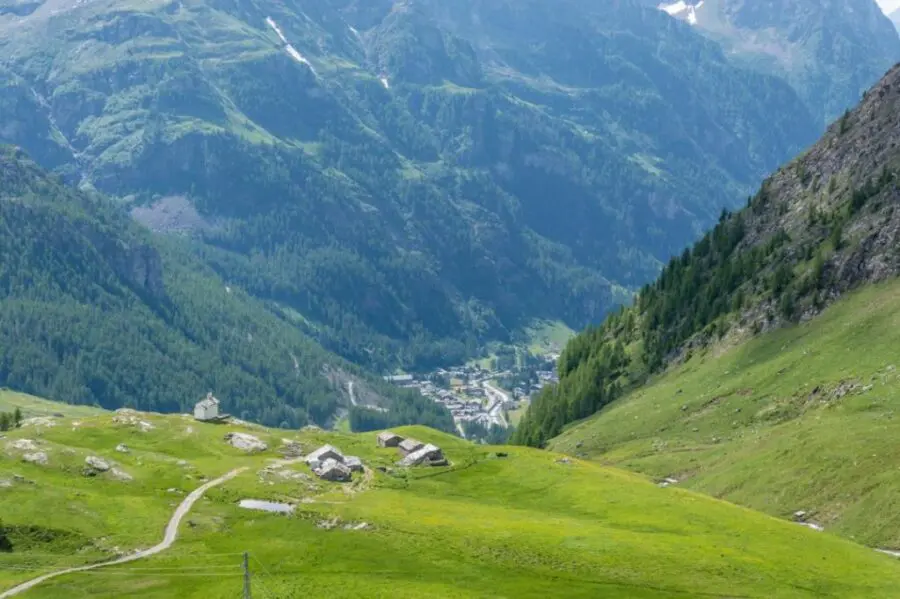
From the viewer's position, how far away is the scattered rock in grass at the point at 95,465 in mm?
125438

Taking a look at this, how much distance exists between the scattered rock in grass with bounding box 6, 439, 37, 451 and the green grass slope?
9347 cm

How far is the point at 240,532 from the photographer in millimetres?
107625

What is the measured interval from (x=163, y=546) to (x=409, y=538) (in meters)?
24.4

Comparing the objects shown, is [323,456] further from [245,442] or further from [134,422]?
[134,422]

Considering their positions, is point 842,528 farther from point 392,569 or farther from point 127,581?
point 127,581

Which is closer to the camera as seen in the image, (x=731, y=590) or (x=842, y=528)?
(x=731, y=590)

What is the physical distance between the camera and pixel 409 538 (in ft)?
345

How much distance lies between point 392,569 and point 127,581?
23942 millimetres

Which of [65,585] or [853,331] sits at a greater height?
[853,331]

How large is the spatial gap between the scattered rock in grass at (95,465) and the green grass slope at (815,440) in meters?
84.5

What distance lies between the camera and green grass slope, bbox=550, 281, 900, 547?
129m

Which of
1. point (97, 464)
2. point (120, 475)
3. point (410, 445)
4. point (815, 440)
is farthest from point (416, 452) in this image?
point (815, 440)

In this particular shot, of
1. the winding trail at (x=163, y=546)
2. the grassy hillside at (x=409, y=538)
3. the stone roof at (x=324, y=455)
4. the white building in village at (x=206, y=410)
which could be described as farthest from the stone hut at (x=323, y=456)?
the white building in village at (x=206, y=410)

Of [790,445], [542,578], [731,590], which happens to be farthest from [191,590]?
[790,445]
